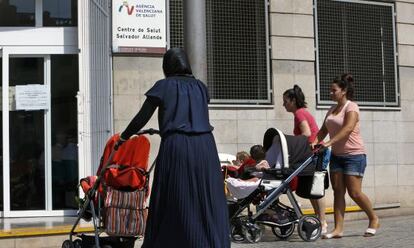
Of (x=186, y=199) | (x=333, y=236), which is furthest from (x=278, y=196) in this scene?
(x=186, y=199)

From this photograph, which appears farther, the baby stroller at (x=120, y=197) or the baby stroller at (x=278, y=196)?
the baby stroller at (x=278, y=196)

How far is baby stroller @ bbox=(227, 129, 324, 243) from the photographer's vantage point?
7785 millimetres

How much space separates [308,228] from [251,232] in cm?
68

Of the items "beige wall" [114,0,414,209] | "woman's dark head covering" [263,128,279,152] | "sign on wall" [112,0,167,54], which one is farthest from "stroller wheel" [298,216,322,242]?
"sign on wall" [112,0,167,54]

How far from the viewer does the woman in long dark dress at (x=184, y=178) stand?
190 inches

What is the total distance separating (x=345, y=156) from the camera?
803cm

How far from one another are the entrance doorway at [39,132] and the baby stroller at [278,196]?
329cm

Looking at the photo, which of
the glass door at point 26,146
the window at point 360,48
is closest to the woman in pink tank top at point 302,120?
the window at point 360,48

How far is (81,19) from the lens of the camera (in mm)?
10086

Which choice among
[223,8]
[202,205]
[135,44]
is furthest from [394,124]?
[202,205]

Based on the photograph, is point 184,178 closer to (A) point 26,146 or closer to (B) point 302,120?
(B) point 302,120

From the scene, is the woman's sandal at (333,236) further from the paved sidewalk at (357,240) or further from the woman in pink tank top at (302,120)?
the woman in pink tank top at (302,120)

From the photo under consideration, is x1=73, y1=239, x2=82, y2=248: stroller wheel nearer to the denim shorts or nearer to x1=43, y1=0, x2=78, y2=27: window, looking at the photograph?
the denim shorts

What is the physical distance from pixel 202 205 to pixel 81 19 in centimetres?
598
